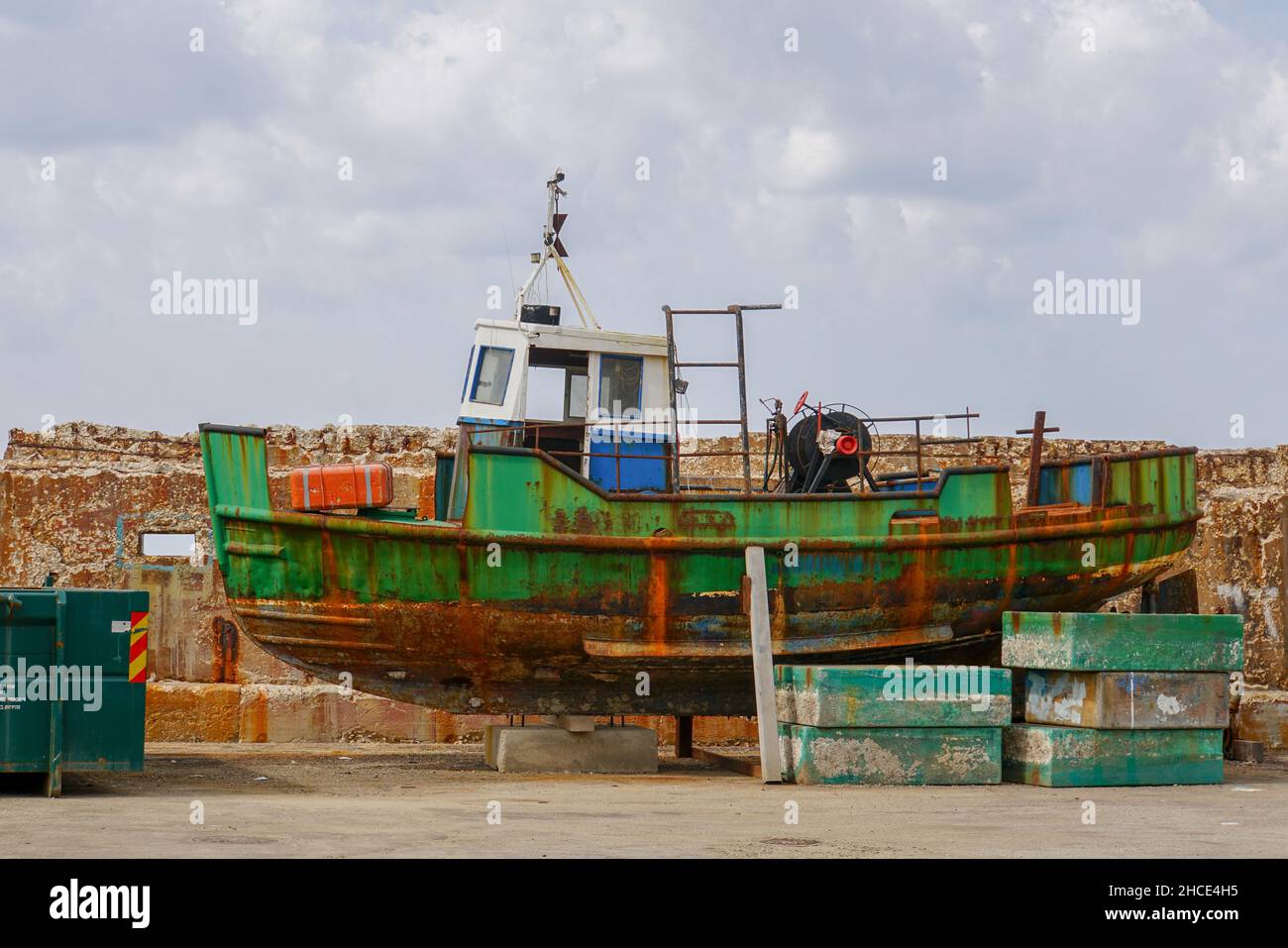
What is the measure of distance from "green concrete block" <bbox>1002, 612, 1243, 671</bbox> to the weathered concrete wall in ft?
9.78

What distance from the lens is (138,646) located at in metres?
7.78

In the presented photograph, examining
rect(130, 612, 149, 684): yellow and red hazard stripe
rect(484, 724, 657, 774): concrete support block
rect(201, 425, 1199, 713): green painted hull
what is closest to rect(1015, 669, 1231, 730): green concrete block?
rect(201, 425, 1199, 713): green painted hull

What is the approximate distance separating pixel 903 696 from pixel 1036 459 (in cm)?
273

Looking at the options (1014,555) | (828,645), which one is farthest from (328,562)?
(1014,555)

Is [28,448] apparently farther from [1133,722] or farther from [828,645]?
[1133,722]

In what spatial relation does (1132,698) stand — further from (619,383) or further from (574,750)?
(619,383)

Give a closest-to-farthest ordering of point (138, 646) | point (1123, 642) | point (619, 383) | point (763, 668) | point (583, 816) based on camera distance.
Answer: point (583, 816)
point (138, 646)
point (1123, 642)
point (763, 668)
point (619, 383)

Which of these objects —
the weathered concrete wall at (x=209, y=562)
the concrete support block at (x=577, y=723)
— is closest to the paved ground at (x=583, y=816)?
the concrete support block at (x=577, y=723)

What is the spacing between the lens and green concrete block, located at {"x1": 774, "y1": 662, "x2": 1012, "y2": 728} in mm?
8938

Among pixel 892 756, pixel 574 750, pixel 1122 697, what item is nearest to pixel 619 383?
pixel 574 750

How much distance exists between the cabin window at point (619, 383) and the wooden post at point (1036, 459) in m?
2.76

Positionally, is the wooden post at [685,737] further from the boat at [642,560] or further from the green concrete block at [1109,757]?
the green concrete block at [1109,757]

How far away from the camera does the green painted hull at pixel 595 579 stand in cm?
994

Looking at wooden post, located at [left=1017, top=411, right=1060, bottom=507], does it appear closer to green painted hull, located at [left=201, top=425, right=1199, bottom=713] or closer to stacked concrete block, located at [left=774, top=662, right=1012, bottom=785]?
green painted hull, located at [left=201, top=425, right=1199, bottom=713]
